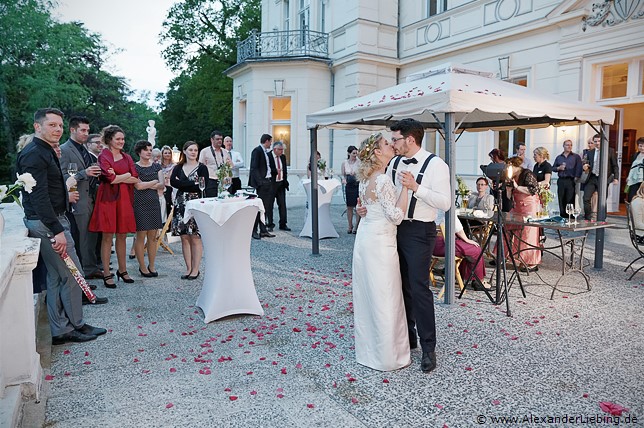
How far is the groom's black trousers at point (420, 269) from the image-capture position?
12.9ft

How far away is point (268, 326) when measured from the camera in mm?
5031

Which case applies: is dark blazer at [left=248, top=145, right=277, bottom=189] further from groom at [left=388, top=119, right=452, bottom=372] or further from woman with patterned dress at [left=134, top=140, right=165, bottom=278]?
groom at [left=388, top=119, right=452, bottom=372]

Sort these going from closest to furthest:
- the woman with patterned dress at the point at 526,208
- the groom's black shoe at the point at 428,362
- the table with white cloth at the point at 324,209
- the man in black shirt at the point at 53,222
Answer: the groom's black shoe at the point at 428,362, the man in black shirt at the point at 53,222, the woman with patterned dress at the point at 526,208, the table with white cloth at the point at 324,209

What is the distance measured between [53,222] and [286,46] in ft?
52.4

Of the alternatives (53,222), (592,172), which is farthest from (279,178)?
(53,222)

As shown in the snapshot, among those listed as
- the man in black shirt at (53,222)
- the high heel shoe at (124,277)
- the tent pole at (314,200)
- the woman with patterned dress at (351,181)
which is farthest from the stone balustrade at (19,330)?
the woman with patterned dress at (351,181)

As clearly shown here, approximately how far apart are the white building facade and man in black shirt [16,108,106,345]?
10.7 metres

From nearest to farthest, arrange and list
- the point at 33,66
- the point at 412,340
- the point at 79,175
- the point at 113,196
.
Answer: the point at 412,340 < the point at 79,175 < the point at 113,196 < the point at 33,66

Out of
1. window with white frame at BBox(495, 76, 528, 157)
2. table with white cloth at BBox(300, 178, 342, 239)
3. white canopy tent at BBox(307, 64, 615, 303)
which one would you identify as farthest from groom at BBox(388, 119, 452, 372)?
window with white frame at BBox(495, 76, 528, 157)

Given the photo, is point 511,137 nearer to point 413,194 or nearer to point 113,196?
point 113,196

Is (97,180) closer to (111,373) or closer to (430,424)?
(111,373)

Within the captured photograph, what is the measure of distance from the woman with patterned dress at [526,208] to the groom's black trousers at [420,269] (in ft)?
11.8
